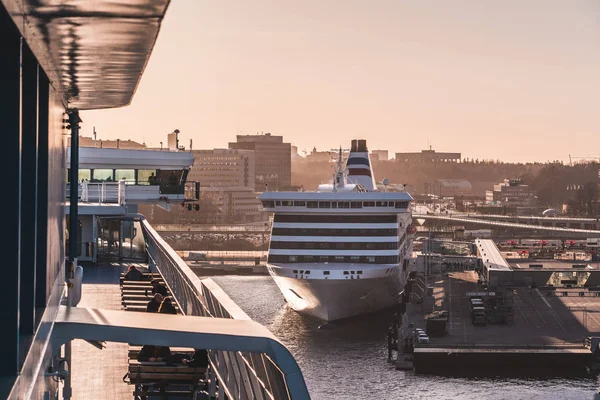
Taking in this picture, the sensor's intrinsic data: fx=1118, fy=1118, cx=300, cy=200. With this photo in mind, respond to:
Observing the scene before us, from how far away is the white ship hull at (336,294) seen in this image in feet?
118

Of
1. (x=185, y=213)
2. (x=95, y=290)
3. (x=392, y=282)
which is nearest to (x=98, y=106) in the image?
(x=95, y=290)

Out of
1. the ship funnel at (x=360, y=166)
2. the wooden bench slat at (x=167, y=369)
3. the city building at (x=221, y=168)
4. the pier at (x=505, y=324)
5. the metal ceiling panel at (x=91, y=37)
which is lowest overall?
the pier at (x=505, y=324)

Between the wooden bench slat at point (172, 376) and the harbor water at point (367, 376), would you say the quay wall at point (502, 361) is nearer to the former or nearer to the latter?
the harbor water at point (367, 376)

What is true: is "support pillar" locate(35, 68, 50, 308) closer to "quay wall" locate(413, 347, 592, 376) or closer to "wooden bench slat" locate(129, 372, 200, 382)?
"wooden bench slat" locate(129, 372, 200, 382)

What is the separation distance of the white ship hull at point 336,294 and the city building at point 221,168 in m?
100

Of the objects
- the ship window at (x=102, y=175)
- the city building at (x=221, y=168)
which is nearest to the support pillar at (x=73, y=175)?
the ship window at (x=102, y=175)

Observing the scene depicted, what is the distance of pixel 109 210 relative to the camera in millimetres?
13508

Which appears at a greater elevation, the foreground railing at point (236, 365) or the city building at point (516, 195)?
the city building at point (516, 195)

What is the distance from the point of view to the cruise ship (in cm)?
3656

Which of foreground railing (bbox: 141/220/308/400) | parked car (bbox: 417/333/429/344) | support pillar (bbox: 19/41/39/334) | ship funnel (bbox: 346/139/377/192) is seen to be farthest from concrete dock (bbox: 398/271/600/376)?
support pillar (bbox: 19/41/39/334)

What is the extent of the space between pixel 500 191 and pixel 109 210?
15329 cm

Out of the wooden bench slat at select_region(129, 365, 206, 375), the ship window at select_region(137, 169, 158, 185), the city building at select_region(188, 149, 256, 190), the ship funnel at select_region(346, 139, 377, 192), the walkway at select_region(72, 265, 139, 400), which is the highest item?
the city building at select_region(188, 149, 256, 190)

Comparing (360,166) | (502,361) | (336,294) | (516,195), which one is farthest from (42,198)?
(516,195)

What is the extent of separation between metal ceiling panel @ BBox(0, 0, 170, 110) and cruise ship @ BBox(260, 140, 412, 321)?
31778mm
